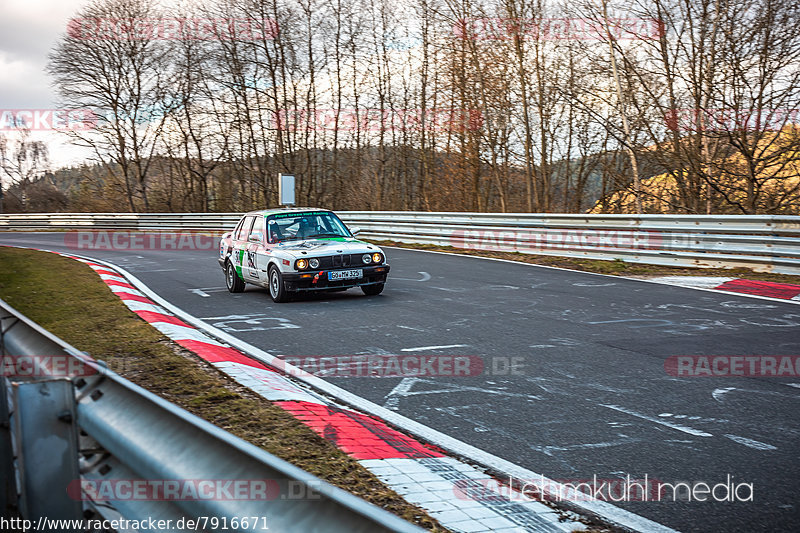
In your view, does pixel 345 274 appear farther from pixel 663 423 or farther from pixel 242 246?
pixel 663 423

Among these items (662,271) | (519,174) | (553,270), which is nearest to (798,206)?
(662,271)

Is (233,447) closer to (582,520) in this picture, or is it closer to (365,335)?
(582,520)

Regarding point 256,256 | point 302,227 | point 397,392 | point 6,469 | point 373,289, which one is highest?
point 302,227

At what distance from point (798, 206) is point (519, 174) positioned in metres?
14.4

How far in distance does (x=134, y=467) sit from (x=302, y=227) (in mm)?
10455

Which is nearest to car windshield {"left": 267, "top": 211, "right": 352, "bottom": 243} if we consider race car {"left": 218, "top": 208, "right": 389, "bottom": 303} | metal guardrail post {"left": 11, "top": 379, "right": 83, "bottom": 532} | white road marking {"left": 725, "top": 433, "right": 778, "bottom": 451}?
→ race car {"left": 218, "top": 208, "right": 389, "bottom": 303}

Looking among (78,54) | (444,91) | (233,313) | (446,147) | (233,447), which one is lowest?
(233,313)

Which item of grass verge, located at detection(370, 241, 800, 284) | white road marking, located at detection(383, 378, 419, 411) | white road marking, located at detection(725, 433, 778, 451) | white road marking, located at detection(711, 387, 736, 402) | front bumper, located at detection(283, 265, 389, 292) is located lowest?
white road marking, located at detection(383, 378, 419, 411)

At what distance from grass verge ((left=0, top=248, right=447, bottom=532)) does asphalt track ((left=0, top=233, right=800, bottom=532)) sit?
881mm

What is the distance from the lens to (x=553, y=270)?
→ 15156mm

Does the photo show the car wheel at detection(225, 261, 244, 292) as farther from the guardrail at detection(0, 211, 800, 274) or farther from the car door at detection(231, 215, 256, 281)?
the guardrail at detection(0, 211, 800, 274)

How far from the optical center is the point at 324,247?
11.4m

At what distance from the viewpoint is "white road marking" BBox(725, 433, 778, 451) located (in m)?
4.31

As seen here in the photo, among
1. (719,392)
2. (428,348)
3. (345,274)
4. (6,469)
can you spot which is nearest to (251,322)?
(345,274)
